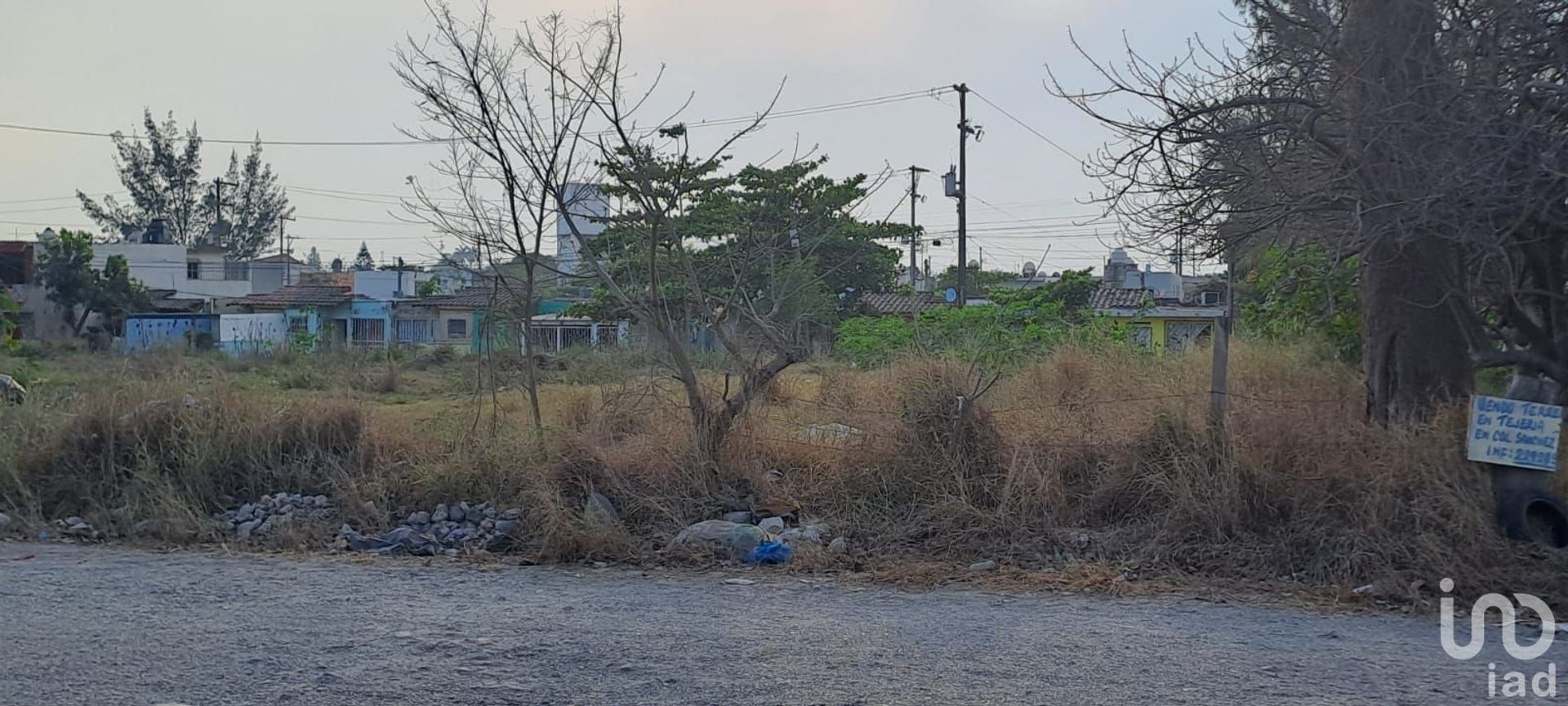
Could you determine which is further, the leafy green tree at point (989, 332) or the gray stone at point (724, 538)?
the leafy green tree at point (989, 332)

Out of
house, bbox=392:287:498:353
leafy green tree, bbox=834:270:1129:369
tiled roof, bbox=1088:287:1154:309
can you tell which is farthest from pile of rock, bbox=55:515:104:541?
house, bbox=392:287:498:353

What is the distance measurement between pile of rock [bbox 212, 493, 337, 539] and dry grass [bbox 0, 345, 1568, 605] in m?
0.18

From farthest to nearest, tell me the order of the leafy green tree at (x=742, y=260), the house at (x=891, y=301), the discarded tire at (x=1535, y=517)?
the house at (x=891, y=301) < the leafy green tree at (x=742, y=260) < the discarded tire at (x=1535, y=517)

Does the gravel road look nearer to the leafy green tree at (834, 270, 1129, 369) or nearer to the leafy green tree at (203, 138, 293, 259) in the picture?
the leafy green tree at (834, 270, 1129, 369)

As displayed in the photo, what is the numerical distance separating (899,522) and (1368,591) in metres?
3.17

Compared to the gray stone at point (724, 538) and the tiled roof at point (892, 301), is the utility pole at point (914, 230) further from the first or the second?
the gray stone at point (724, 538)

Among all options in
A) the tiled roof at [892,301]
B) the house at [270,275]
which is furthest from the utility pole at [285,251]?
the tiled roof at [892,301]

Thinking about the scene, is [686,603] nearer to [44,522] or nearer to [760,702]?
[760,702]

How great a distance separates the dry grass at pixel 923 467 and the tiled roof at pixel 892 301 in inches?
966

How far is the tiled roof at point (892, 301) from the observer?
37188mm

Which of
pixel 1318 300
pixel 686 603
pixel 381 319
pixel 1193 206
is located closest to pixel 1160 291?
pixel 381 319

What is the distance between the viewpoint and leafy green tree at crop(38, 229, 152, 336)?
46.7 m

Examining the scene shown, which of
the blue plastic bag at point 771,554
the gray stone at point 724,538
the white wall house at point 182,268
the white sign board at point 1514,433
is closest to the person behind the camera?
the white sign board at point 1514,433

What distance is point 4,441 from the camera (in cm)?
1101
